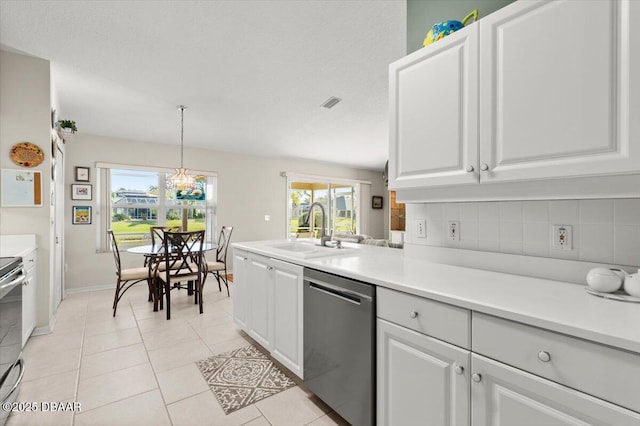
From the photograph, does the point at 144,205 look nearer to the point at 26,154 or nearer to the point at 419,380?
the point at 26,154

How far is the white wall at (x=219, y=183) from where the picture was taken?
441 centimetres

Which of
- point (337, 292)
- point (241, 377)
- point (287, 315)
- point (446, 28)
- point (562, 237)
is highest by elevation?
point (446, 28)

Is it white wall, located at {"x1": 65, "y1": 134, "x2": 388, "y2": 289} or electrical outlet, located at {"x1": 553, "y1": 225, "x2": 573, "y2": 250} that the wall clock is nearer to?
white wall, located at {"x1": 65, "y1": 134, "x2": 388, "y2": 289}

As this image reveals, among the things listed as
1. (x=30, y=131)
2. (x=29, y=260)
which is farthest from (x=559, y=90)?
(x=30, y=131)

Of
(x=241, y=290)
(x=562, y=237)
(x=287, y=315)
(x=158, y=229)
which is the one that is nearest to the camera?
(x=562, y=237)

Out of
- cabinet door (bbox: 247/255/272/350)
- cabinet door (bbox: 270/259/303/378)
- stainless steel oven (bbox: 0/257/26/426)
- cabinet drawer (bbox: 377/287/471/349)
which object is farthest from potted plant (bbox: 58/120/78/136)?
cabinet drawer (bbox: 377/287/471/349)

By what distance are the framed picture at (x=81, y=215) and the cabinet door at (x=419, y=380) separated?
4957 mm

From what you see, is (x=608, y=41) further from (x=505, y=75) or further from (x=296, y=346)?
(x=296, y=346)

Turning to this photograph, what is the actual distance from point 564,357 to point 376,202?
25.7 ft

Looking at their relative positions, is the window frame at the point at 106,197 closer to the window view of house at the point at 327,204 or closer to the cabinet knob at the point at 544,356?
the window view of house at the point at 327,204

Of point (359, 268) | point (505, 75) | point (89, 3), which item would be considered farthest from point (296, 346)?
point (89, 3)

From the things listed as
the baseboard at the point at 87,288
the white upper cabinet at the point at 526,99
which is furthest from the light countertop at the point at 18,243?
the white upper cabinet at the point at 526,99

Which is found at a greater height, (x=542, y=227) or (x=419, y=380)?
(x=542, y=227)

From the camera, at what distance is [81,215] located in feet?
14.5
